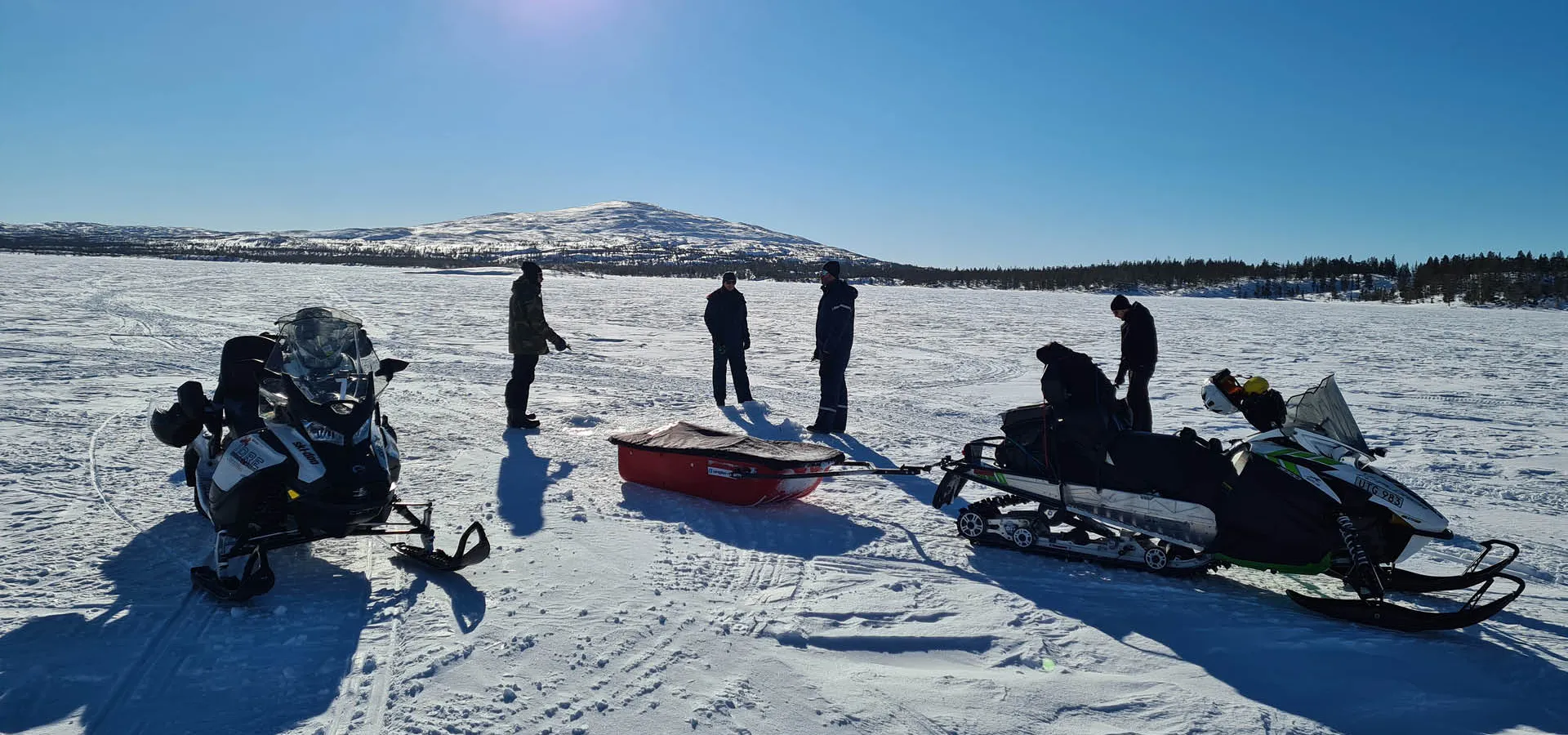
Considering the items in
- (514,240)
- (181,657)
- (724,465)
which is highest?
(514,240)

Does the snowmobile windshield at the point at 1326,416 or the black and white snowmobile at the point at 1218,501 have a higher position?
the snowmobile windshield at the point at 1326,416

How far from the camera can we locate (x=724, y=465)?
17.0 ft

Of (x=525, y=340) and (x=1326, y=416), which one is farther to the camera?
(x=525, y=340)

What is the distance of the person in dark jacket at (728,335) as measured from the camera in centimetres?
912

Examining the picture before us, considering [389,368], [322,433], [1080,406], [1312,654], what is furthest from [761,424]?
[1312,654]

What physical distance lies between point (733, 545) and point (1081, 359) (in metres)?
2.14

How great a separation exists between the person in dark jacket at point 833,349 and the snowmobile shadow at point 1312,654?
3.60 m

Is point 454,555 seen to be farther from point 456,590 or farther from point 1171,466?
point 1171,466

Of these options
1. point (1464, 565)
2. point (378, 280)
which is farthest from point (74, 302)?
point (1464, 565)

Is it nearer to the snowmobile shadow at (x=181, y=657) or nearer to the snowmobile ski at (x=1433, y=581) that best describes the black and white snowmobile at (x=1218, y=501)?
the snowmobile ski at (x=1433, y=581)

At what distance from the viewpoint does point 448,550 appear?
A: 4.32 m

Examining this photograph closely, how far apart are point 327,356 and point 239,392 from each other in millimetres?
781

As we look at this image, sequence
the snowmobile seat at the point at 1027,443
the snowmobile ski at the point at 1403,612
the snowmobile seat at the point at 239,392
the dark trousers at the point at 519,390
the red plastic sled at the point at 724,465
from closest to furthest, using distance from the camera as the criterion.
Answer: the snowmobile ski at the point at 1403,612, the snowmobile seat at the point at 239,392, the snowmobile seat at the point at 1027,443, the red plastic sled at the point at 724,465, the dark trousers at the point at 519,390

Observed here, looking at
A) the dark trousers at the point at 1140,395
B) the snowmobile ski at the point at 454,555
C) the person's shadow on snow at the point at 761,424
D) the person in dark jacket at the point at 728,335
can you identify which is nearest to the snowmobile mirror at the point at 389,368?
the snowmobile ski at the point at 454,555
